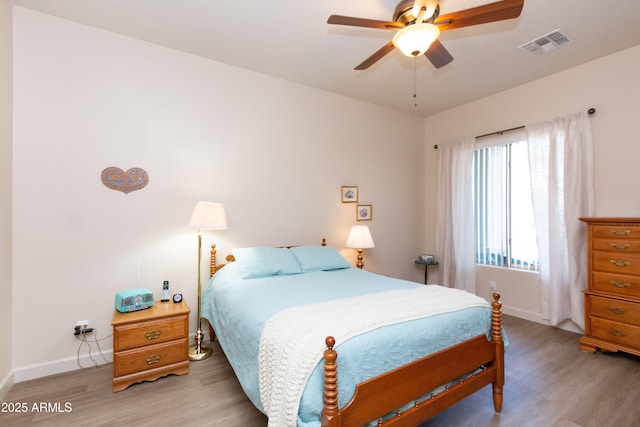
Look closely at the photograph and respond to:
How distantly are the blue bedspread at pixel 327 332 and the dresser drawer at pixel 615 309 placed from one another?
5.37 feet

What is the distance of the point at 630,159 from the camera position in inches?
113

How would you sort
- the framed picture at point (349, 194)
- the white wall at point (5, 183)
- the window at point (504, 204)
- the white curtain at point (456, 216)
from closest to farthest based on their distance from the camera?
the white wall at point (5, 183), the window at point (504, 204), the framed picture at point (349, 194), the white curtain at point (456, 216)

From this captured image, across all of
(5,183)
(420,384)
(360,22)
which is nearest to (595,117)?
(360,22)

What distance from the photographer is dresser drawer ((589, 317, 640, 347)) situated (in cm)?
250

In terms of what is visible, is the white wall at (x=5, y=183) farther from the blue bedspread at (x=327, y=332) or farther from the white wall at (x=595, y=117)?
the white wall at (x=595, y=117)

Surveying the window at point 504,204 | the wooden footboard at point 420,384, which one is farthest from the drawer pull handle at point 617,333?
the wooden footboard at point 420,384

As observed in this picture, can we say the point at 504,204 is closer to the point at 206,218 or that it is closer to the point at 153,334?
the point at 206,218

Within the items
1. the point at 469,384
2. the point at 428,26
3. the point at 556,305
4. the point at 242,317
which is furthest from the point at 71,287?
the point at 556,305

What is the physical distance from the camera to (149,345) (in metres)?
2.27

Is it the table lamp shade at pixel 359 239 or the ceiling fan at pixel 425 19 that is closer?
the ceiling fan at pixel 425 19

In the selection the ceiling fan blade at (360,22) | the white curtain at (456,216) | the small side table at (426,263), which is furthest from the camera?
the small side table at (426,263)

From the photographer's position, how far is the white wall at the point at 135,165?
2340 mm

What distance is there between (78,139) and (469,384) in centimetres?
346

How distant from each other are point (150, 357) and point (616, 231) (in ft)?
13.5
